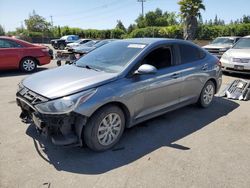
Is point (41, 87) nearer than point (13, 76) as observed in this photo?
Yes

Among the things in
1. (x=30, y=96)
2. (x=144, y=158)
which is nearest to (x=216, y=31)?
(x=144, y=158)

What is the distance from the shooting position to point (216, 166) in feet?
11.4

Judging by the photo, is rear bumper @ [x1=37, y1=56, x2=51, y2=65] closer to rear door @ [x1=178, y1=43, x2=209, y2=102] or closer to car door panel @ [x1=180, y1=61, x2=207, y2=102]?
rear door @ [x1=178, y1=43, x2=209, y2=102]

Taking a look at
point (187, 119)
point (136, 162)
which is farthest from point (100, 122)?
point (187, 119)

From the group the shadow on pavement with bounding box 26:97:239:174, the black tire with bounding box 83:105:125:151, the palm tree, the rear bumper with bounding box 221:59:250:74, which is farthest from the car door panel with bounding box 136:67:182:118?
the palm tree

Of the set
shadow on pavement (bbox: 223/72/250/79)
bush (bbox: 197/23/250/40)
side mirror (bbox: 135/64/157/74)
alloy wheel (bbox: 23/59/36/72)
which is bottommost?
shadow on pavement (bbox: 223/72/250/79)

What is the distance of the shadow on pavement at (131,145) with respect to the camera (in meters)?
3.48

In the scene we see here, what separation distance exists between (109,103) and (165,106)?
1.37 m

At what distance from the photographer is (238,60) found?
9492mm

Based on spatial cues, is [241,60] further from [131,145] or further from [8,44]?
[8,44]

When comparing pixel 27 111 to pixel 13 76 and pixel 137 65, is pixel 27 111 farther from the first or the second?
pixel 13 76

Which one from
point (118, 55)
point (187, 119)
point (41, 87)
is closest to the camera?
point (41, 87)

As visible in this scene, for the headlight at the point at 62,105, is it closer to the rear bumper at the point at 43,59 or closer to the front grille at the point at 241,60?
the front grille at the point at 241,60

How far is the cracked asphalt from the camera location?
313 centimetres
